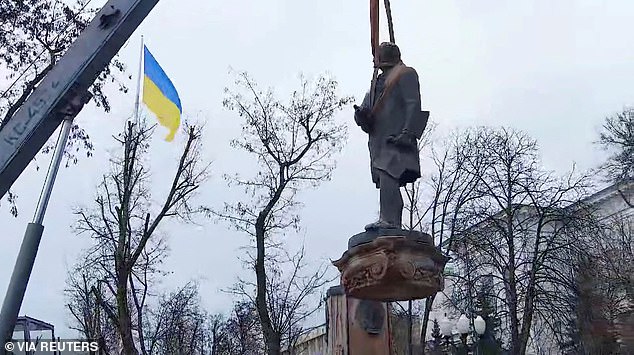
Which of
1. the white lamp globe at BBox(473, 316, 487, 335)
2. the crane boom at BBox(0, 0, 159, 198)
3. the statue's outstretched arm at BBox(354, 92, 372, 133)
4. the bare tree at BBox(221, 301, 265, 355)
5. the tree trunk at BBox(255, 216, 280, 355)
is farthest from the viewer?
the bare tree at BBox(221, 301, 265, 355)

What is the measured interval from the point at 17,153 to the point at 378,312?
10.2 ft

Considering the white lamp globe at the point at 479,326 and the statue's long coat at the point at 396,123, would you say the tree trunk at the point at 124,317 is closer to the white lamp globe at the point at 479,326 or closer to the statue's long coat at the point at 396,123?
the white lamp globe at the point at 479,326

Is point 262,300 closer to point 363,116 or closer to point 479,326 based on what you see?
point 479,326

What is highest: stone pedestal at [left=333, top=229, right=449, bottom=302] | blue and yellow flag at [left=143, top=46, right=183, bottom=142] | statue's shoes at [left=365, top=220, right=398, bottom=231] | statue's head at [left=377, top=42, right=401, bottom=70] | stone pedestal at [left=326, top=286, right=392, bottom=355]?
blue and yellow flag at [left=143, top=46, right=183, bottom=142]

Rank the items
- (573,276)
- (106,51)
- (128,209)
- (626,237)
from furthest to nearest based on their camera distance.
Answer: (626,237) → (573,276) → (128,209) → (106,51)

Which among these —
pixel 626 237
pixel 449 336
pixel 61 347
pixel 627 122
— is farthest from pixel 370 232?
pixel 626 237

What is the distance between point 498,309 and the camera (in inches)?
1093

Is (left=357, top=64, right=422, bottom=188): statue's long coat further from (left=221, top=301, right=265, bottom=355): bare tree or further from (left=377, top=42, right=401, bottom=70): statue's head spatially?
(left=221, top=301, right=265, bottom=355): bare tree

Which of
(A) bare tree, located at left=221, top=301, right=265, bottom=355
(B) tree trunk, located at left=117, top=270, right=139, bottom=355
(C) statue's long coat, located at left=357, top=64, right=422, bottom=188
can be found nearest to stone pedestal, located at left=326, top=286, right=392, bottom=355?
(C) statue's long coat, located at left=357, top=64, right=422, bottom=188

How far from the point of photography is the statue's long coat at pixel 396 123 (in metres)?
6.72

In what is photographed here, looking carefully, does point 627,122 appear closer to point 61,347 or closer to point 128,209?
point 128,209

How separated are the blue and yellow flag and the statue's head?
143 inches

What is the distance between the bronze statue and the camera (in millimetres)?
6707

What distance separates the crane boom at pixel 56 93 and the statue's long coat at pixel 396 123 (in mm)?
2138
